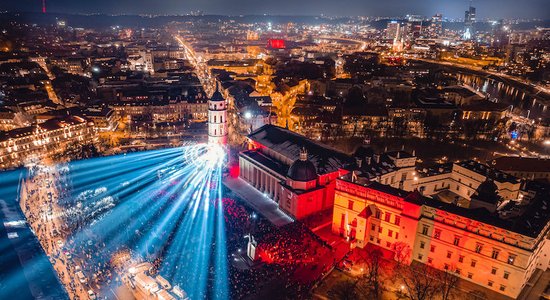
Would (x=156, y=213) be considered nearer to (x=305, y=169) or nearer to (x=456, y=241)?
(x=305, y=169)

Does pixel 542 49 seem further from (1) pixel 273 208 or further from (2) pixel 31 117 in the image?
(2) pixel 31 117

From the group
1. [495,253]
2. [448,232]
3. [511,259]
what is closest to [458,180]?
[448,232]

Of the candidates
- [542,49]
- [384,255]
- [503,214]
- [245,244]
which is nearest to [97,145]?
[245,244]

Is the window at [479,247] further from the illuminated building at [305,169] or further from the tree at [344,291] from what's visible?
the illuminated building at [305,169]

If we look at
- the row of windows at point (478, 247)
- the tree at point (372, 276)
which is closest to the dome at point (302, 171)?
the tree at point (372, 276)

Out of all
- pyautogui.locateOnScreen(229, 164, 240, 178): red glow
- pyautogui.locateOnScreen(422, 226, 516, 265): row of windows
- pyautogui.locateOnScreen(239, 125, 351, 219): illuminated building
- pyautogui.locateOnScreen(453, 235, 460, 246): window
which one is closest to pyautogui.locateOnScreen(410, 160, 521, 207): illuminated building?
pyautogui.locateOnScreen(239, 125, 351, 219): illuminated building

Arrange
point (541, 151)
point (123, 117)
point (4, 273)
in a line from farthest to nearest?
point (123, 117) → point (541, 151) → point (4, 273)
